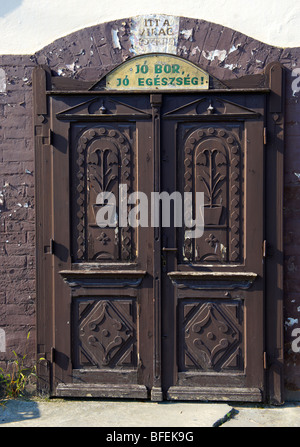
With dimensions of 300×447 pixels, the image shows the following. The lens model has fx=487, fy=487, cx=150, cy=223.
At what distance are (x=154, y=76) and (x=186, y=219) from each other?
1.25m

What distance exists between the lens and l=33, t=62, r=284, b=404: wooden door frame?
4.13 m

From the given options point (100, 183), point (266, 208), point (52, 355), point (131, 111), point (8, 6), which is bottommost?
point (52, 355)

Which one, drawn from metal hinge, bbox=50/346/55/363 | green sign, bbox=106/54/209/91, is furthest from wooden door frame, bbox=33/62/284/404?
green sign, bbox=106/54/209/91

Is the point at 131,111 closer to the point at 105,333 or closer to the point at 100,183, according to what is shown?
the point at 100,183

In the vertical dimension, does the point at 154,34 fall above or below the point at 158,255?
above

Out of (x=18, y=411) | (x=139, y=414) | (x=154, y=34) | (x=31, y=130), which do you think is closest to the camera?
(x=139, y=414)

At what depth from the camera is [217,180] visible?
164 inches

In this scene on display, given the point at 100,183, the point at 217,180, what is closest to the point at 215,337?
the point at 217,180

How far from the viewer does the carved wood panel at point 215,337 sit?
4195mm

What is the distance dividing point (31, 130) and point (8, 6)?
112cm

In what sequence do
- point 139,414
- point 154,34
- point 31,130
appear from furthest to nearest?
point 31,130, point 154,34, point 139,414

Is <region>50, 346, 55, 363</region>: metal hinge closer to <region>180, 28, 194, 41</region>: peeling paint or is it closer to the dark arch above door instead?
the dark arch above door

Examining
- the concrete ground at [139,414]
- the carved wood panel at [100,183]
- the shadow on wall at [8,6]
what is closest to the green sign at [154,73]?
the carved wood panel at [100,183]

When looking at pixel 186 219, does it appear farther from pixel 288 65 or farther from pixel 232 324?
pixel 288 65
